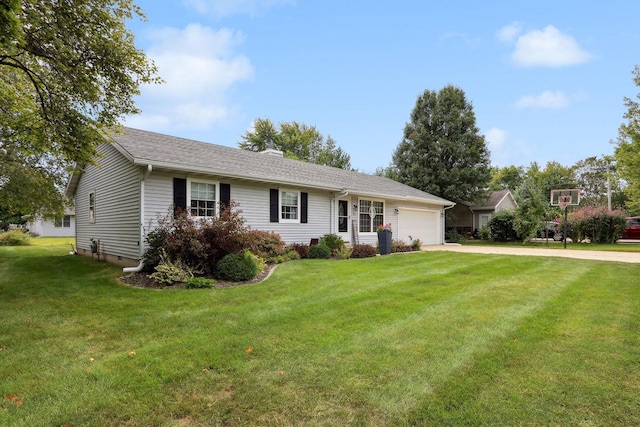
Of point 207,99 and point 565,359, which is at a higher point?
point 207,99

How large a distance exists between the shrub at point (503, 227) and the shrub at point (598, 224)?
9.97 ft

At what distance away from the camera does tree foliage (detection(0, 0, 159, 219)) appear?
217 inches

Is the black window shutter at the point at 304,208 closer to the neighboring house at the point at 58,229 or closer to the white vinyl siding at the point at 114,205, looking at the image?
the white vinyl siding at the point at 114,205

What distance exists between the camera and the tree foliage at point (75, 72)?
5.50 m

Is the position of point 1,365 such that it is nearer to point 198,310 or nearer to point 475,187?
point 198,310

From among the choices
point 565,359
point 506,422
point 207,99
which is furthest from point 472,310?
point 207,99

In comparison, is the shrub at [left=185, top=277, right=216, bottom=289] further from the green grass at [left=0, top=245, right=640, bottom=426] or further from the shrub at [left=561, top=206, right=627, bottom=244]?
the shrub at [left=561, top=206, right=627, bottom=244]

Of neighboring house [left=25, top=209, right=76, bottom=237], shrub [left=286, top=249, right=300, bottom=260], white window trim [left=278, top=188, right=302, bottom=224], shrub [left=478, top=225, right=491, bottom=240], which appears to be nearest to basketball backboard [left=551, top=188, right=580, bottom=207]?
shrub [left=478, top=225, right=491, bottom=240]

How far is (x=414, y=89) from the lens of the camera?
79.2ft

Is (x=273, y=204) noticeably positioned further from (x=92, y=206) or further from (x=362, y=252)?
(x=92, y=206)

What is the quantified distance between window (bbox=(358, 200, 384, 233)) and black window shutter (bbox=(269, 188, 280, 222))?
454 centimetres

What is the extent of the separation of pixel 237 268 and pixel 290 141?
106ft

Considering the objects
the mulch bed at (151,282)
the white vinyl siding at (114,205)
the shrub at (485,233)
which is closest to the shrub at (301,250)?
the mulch bed at (151,282)

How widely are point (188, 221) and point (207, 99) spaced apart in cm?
1263
